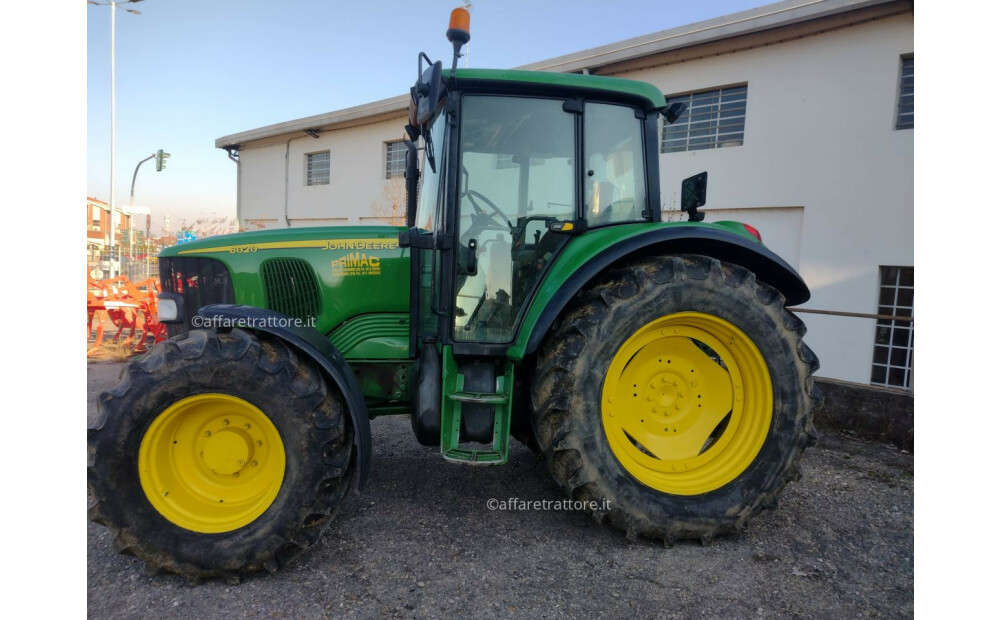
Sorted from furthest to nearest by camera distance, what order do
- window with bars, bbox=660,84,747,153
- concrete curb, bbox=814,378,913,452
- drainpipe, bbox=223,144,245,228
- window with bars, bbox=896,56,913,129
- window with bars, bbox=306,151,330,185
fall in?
drainpipe, bbox=223,144,245,228 < window with bars, bbox=306,151,330,185 < window with bars, bbox=660,84,747,153 < window with bars, bbox=896,56,913,129 < concrete curb, bbox=814,378,913,452

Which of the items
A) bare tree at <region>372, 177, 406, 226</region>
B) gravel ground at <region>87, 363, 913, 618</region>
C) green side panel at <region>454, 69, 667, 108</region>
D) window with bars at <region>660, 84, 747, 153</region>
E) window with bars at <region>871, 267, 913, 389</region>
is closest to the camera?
gravel ground at <region>87, 363, 913, 618</region>

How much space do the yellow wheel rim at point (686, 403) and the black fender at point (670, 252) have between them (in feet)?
1.18

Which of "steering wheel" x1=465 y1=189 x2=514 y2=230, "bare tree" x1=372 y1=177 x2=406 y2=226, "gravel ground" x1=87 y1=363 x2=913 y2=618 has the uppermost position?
"bare tree" x1=372 y1=177 x2=406 y2=226

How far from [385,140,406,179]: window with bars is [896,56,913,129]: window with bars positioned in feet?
29.6

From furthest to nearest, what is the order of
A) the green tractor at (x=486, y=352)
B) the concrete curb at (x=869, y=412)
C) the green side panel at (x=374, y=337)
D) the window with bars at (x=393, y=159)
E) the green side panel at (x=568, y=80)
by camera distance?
the window with bars at (x=393, y=159), the concrete curb at (x=869, y=412), the green side panel at (x=374, y=337), the green side panel at (x=568, y=80), the green tractor at (x=486, y=352)

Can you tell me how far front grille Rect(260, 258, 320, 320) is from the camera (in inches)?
113

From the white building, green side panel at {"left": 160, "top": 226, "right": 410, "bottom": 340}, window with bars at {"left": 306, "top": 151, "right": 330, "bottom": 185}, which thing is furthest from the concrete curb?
window with bars at {"left": 306, "top": 151, "right": 330, "bottom": 185}

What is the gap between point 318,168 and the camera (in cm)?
1412

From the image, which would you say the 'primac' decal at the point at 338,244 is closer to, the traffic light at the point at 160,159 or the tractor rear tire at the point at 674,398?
the tractor rear tire at the point at 674,398

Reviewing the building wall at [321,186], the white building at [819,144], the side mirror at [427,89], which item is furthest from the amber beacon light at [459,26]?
the building wall at [321,186]

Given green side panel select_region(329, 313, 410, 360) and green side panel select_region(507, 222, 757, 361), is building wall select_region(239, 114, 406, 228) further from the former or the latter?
green side panel select_region(507, 222, 757, 361)

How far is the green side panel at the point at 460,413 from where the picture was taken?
2.49m

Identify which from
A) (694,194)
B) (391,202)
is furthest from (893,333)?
(391,202)

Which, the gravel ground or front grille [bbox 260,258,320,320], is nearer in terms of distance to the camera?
the gravel ground
